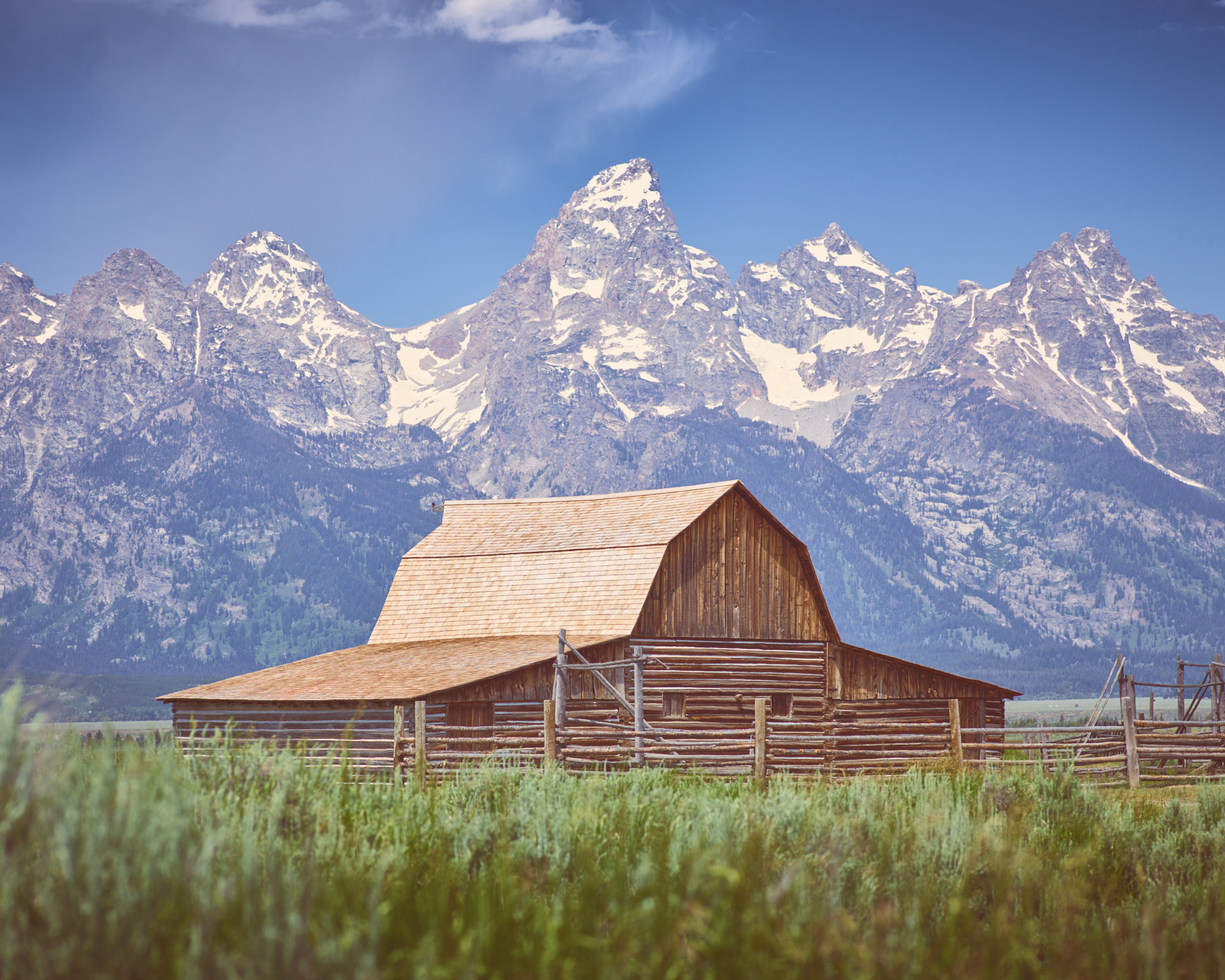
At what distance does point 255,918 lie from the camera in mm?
4441

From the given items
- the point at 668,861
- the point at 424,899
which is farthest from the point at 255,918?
the point at 668,861

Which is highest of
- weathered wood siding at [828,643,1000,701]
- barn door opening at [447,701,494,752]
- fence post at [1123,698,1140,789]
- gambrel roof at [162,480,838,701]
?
gambrel roof at [162,480,838,701]

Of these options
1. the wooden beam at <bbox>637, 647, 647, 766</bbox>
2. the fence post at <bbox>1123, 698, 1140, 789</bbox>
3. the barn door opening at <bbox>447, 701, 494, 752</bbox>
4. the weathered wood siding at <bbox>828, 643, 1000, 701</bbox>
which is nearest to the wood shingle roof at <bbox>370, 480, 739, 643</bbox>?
the wooden beam at <bbox>637, 647, 647, 766</bbox>

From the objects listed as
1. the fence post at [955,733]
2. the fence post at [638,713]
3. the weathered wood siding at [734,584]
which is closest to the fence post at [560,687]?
the fence post at [638,713]

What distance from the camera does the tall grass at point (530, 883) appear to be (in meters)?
4.36

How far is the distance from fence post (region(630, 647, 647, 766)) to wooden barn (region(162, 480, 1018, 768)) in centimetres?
10

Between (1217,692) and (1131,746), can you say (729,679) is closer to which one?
(1131,746)

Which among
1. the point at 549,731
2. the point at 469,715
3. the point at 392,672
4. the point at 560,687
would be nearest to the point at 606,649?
the point at 469,715

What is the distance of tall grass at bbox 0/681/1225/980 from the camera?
4.36 m

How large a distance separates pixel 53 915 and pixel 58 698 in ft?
3.03

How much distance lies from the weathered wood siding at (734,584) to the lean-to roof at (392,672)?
232 centimetres

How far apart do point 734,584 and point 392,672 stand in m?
8.31

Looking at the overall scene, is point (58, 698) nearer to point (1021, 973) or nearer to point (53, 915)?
point (53, 915)

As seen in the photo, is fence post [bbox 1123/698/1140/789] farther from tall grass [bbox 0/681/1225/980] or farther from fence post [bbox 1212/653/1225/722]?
tall grass [bbox 0/681/1225/980]
